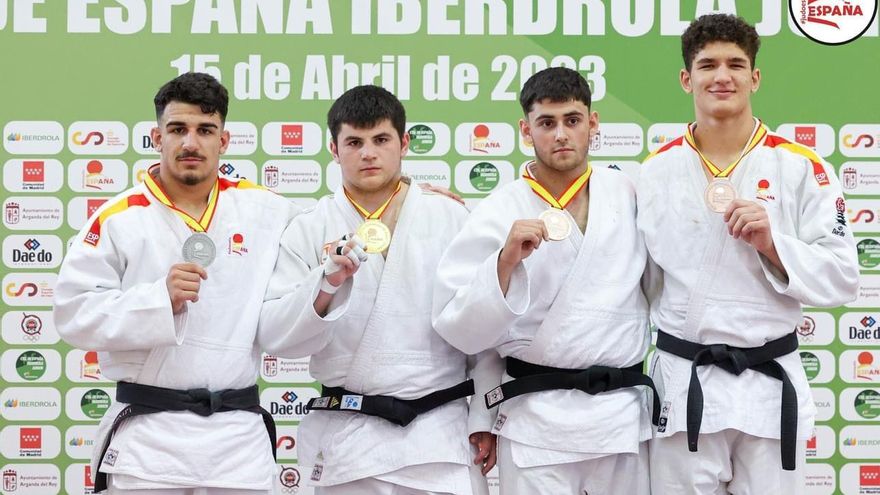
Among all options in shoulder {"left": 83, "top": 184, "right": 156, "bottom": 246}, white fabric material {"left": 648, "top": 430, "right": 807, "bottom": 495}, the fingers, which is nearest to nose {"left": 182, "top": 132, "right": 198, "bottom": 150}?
shoulder {"left": 83, "top": 184, "right": 156, "bottom": 246}

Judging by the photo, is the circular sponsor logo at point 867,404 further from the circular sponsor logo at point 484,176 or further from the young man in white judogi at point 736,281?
the circular sponsor logo at point 484,176

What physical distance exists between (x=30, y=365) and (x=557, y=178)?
3.06 meters

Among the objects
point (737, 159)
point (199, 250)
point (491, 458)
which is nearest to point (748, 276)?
point (737, 159)

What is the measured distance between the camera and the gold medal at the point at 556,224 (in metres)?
3.05

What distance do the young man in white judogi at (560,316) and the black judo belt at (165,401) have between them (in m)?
0.77

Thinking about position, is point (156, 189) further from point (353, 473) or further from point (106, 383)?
point (106, 383)

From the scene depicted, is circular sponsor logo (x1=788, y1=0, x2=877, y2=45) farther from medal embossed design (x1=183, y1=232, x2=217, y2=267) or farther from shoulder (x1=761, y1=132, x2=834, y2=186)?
medal embossed design (x1=183, y1=232, x2=217, y2=267)

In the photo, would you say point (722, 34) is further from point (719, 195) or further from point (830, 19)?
point (830, 19)

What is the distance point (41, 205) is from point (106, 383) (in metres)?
0.99

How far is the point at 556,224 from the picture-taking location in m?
3.11

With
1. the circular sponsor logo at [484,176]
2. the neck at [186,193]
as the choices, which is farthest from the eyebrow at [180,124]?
the circular sponsor logo at [484,176]

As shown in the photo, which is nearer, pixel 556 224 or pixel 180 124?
Answer: pixel 556 224

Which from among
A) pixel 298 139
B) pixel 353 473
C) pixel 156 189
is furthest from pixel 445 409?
pixel 298 139

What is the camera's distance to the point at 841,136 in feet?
16.1
